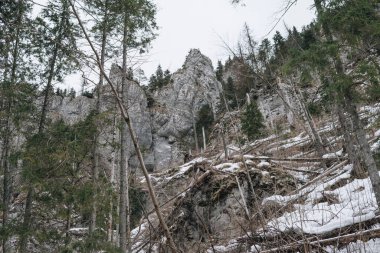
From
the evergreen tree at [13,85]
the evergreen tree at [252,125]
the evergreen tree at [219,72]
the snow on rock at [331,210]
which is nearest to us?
the snow on rock at [331,210]

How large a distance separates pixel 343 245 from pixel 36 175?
7.30 metres

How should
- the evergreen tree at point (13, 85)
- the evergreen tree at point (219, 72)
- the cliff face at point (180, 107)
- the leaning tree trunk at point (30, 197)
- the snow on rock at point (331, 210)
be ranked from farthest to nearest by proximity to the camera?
the evergreen tree at point (219, 72) < the cliff face at point (180, 107) < the evergreen tree at point (13, 85) < the leaning tree trunk at point (30, 197) < the snow on rock at point (331, 210)

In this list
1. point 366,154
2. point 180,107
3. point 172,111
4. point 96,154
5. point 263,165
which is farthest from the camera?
point 180,107

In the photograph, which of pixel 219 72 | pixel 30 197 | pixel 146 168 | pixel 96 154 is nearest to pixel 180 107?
pixel 219 72

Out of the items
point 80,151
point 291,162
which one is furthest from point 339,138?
point 80,151

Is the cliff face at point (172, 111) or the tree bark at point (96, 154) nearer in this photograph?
the tree bark at point (96, 154)

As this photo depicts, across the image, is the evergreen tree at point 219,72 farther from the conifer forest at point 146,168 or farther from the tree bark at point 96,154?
the tree bark at point 96,154

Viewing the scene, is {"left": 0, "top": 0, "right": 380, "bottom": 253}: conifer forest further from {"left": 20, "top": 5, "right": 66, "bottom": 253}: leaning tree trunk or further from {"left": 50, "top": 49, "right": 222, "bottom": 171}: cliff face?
{"left": 50, "top": 49, "right": 222, "bottom": 171}: cliff face

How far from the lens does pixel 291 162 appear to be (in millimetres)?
12695

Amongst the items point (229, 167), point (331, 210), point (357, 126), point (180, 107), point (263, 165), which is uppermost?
point (180, 107)

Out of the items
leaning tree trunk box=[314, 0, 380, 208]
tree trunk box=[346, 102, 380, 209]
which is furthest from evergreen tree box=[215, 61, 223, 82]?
tree trunk box=[346, 102, 380, 209]

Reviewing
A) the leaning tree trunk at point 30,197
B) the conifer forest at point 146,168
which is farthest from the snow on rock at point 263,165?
the leaning tree trunk at point 30,197

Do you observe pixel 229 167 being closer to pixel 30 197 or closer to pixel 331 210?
pixel 331 210

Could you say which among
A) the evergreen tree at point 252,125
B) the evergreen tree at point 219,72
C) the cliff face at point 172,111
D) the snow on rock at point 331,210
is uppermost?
the evergreen tree at point 219,72
